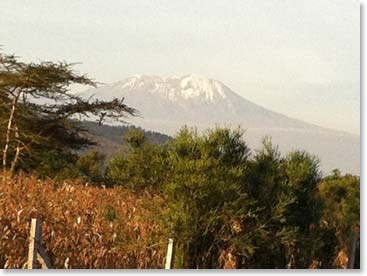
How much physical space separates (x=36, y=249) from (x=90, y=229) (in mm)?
468

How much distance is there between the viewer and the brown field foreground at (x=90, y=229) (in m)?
4.22

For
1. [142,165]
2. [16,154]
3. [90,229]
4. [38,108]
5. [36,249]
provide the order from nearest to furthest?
[36,249] → [90,229] → [142,165] → [38,108] → [16,154]

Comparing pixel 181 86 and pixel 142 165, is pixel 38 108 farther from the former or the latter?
pixel 181 86

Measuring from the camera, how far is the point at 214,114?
445 cm

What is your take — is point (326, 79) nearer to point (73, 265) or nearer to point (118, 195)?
point (118, 195)

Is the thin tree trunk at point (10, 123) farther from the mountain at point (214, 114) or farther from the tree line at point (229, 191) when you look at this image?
the mountain at point (214, 114)

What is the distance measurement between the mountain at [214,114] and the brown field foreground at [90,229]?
0.43 m

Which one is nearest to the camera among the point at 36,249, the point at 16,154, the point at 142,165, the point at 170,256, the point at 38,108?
the point at 36,249

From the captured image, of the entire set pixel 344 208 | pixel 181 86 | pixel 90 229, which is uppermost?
pixel 181 86

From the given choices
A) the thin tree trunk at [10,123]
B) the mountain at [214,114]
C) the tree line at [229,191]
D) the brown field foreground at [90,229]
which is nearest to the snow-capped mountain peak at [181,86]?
the mountain at [214,114]

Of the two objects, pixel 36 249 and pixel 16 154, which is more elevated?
pixel 16 154

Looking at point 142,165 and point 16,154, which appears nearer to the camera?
point 142,165

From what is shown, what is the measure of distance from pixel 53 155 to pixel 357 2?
1976mm

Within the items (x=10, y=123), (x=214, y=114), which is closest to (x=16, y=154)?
(x=10, y=123)
